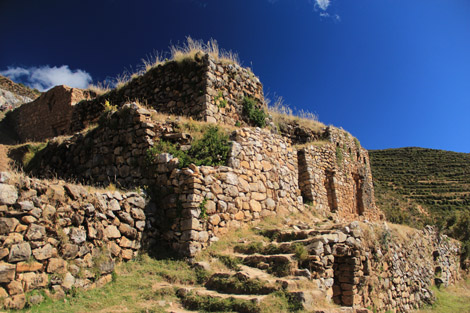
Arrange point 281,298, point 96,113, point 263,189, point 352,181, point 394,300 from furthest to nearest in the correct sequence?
point 352,181, point 96,113, point 263,189, point 394,300, point 281,298

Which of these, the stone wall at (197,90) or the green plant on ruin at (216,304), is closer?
the green plant on ruin at (216,304)

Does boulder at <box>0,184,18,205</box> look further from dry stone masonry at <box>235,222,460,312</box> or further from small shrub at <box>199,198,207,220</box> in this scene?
dry stone masonry at <box>235,222,460,312</box>

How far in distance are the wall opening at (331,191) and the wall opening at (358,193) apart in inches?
107

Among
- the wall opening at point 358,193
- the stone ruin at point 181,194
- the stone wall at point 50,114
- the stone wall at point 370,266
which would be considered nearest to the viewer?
the stone ruin at point 181,194

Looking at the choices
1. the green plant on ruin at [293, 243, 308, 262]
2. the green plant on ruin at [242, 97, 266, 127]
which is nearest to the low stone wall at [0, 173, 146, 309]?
the green plant on ruin at [293, 243, 308, 262]

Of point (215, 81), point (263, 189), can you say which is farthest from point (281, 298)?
point (215, 81)

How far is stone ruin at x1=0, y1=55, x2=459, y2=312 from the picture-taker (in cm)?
545

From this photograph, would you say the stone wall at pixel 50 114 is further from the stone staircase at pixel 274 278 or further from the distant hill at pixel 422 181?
the distant hill at pixel 422 181

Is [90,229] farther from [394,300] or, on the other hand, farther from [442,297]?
[442,297]

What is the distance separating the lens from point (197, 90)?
441 inches

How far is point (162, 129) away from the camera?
9070mm

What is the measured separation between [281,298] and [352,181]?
483 inches

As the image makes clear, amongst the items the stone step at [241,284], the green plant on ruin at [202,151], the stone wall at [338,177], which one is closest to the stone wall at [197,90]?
the green plant on ruin at [202,151]

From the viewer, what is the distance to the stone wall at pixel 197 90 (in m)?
11.1
